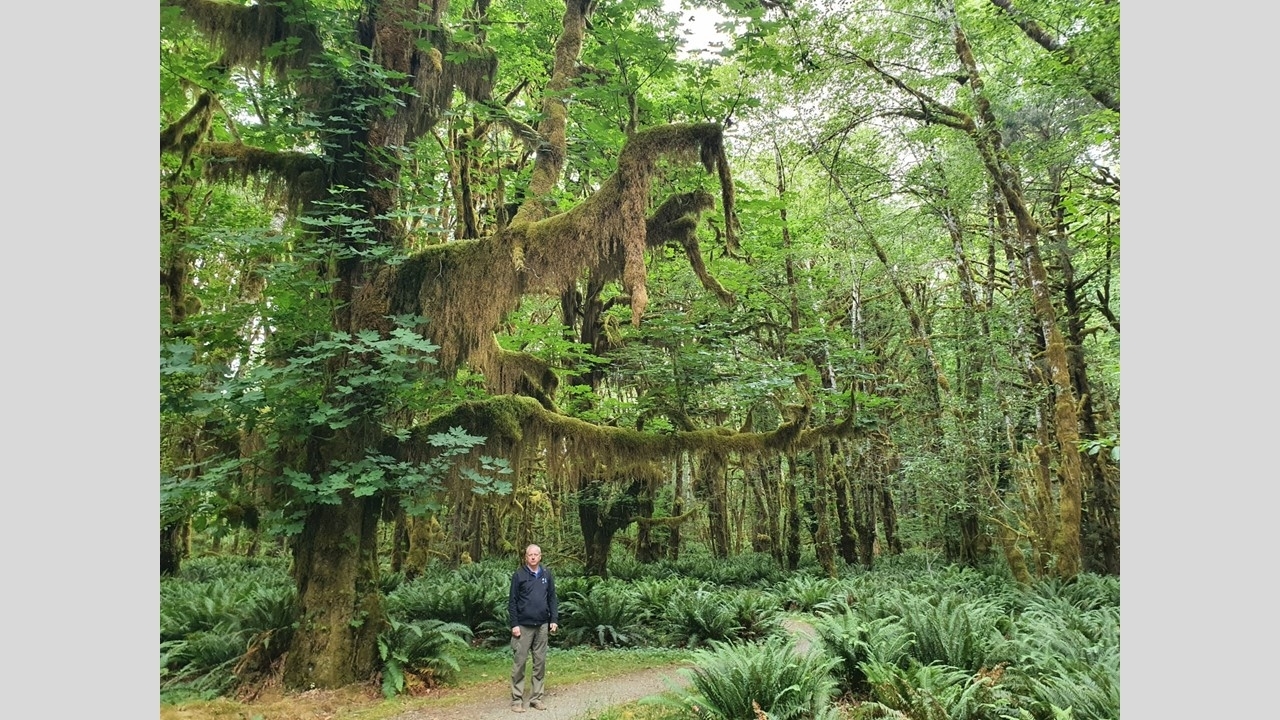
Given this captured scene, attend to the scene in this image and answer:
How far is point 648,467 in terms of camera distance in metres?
9.41

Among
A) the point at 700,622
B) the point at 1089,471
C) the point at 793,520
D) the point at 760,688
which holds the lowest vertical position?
the point at 793,520

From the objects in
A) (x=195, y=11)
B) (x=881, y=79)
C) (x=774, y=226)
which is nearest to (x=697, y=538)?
(x=774, y=226)

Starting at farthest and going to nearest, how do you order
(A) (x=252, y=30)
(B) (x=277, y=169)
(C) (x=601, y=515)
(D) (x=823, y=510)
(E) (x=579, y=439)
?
(D) (x=823, y=510) < (C) (x=601, y=515) < (E) (x=579, y=439) < (B) (x=277, y=169) < (A) (x=252, y=30)

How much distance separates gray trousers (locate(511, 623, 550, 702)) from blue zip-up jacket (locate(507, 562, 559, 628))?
0.33 ft

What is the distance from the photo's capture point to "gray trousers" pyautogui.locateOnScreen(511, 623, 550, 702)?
617 cm

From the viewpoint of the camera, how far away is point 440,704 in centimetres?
639

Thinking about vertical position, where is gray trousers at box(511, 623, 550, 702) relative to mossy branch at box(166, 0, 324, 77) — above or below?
below

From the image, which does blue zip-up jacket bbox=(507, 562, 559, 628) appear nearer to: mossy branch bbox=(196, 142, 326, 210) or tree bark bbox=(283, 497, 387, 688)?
tree bark bbox=(283, 497, 387, 688)

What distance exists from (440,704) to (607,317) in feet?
27.7

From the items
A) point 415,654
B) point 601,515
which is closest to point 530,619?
point 415,654

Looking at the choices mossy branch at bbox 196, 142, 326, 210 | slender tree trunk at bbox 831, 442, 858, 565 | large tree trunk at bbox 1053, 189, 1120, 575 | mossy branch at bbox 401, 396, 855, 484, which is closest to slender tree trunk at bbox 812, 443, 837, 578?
slender tree trunk at bbox 831, 442, 858, 565

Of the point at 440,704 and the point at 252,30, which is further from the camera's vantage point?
the point at 252,30

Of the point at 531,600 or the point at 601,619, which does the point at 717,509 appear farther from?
the point at 531,600

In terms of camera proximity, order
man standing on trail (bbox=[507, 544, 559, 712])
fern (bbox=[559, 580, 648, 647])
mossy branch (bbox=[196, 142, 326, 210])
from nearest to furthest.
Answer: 1. man standing on trail (bbox=[507, 544, 559, 712])
2. mossy branch (bbox=[196, 142, 326, 210])
3. fern (bbox=[559, 580, 648, 647])
